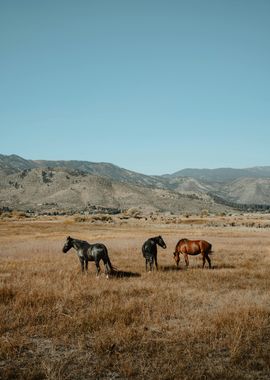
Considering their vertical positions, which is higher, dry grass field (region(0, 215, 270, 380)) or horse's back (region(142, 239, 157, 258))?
horse's back (region(142, 239, 157, 258))

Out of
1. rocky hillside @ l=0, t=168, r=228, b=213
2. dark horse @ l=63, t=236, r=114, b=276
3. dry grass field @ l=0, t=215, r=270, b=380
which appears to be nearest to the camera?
dry grass field @ l=0, t=215, r=270, b=380

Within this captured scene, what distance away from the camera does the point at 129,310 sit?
35.4 ft

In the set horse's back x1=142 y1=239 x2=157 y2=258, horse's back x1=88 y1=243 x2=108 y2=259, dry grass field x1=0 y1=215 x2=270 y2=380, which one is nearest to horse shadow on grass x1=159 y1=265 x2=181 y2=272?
horse's back x1=142 y1=239 x2=157 y2=258

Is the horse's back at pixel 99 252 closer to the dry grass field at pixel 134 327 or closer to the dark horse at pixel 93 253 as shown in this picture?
the dark horse at pixel 93 253

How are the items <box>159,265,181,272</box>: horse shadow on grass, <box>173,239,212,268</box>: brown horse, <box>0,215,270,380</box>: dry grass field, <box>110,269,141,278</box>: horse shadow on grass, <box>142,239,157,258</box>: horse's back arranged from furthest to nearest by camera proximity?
<box>173,239,212,268</box>: brown horse, <box>159,265,181,272</box>: horse shadow on grass, <box>142,239,157,258</box>: horse's back, <box>110,269,141,278</box>: horse shadow on grass, <box>0,215,270,380</box>: dry grass field

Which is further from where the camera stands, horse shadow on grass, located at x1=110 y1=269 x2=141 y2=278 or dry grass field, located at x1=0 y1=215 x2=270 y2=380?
horse shadow on grass, located at x1=110 y1=269 x2=141 y2=278

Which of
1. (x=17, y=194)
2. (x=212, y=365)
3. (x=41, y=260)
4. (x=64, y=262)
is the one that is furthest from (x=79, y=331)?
(x=17, y=194)

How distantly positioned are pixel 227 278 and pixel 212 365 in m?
9.53

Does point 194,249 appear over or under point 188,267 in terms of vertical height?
over

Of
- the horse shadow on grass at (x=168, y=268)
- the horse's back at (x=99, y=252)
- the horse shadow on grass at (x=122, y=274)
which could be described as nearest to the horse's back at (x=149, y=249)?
the horse shadow on grass at (x=168, y=268)

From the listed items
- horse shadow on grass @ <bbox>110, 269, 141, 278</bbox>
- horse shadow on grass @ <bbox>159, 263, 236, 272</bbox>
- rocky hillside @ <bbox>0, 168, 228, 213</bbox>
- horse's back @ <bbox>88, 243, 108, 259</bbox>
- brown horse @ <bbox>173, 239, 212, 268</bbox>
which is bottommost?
horse shadow on grass @ <bbox>159, 263, 236, 272</bbox>

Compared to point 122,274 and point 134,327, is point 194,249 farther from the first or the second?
point 134,327

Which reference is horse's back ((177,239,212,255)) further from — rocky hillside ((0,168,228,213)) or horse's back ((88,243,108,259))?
rocky hillside ((0,168,228,213))

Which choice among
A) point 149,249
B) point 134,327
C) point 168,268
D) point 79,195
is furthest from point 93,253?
point 79,195
